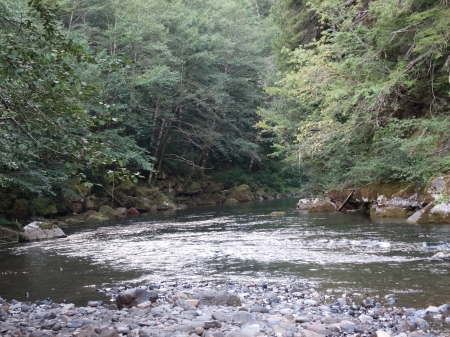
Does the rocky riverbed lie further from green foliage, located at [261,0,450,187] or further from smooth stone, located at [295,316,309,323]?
green foliage, located at [261,0,450,187]

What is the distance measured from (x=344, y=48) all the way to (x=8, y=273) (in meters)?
11.9

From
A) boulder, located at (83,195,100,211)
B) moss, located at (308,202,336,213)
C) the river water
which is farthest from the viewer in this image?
boulder, located at (83,195,100,211)

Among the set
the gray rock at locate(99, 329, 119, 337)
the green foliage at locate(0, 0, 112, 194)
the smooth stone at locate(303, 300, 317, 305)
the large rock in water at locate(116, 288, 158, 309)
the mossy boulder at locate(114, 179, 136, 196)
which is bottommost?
the mossy boulder at locate(114, 179, 136, 196)

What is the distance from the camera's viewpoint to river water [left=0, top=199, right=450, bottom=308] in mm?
6258

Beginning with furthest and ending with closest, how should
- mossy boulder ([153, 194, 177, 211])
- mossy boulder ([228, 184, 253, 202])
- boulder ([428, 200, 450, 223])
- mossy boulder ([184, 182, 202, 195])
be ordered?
mossy boulder ([228, 184, 253, 202]), mossy boulder ([184, 182, 202, 195]), mossy boulder ([153, 194, 177, 211]), boulder ([428, 200, 450, 223])

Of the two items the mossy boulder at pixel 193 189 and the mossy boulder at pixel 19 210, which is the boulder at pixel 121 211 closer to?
the mossy boulder at pixel 19 210

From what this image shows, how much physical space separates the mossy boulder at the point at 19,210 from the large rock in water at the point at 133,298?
13.0m

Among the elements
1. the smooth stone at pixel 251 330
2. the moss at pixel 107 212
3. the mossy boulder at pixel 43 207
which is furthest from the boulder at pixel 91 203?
the smooth stone at pixel 251 330

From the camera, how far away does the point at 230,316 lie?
488 centimetres

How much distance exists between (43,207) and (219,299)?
15.0 m

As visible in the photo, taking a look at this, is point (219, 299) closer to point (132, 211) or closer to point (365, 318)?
point (365, 318)

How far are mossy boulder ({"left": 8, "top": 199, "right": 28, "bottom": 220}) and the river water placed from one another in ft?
16.3

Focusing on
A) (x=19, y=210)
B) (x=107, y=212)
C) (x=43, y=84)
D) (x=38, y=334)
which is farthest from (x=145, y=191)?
(x=43, y=84)

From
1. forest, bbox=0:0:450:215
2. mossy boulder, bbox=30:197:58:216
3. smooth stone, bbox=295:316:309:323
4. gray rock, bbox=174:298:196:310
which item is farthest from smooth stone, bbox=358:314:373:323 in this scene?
mossy boulder, bbox=30:197:58:216
